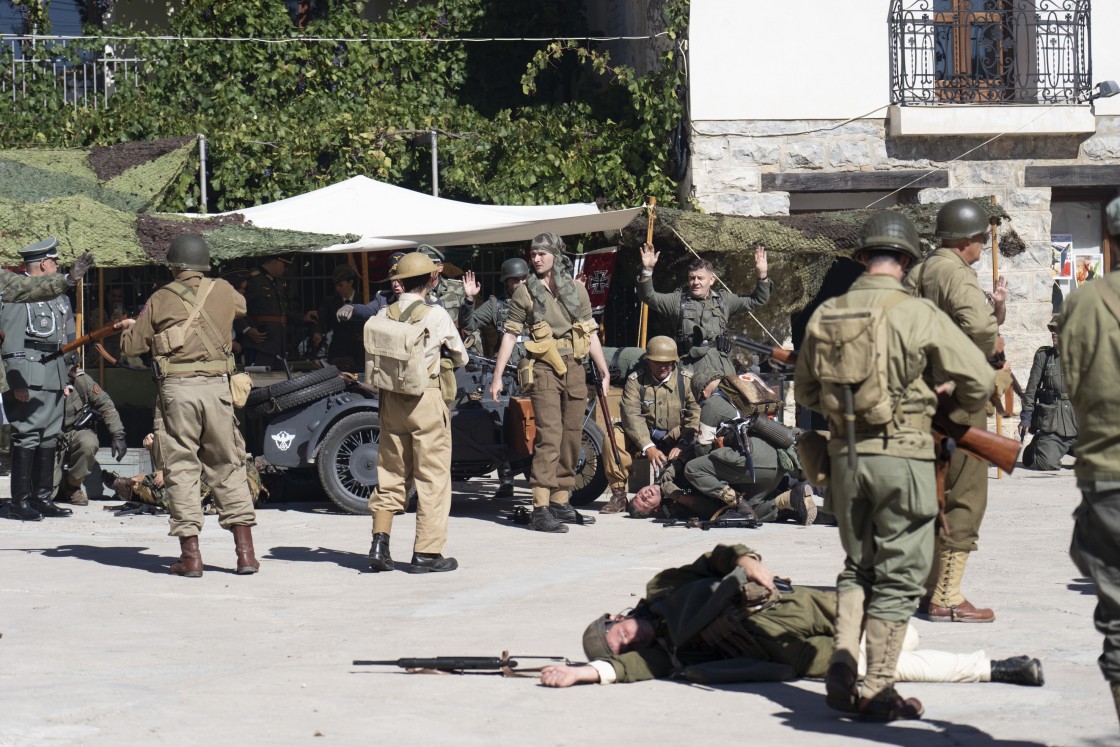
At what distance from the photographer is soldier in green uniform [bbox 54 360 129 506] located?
12109 mm

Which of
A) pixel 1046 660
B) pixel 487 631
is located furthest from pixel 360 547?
pixel 1046 660

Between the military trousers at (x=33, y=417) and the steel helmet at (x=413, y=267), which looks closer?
the steel helmet at (x=413, y=267)

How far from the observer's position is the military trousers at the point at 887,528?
5312mm

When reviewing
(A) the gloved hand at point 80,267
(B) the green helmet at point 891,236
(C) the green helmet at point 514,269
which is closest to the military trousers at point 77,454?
(A) the gloved hand at point 80,267

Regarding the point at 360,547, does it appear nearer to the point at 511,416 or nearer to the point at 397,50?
the point at 511,416

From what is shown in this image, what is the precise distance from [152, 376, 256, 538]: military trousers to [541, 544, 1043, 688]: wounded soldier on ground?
3.47 meters

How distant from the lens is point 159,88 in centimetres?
1791

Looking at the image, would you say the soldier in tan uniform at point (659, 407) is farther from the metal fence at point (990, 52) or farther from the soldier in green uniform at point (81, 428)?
the metal fence at point (990, 52)

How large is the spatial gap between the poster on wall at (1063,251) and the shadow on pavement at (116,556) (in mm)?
10612

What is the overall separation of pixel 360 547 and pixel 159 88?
383 inches

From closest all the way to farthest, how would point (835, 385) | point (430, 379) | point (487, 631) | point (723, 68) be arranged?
1. point (835, 385)
2. point (487, 631)
3. point (430, 379)
4. point (723, 68)

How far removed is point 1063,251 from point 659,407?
718 centimetres

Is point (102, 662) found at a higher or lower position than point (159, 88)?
lower

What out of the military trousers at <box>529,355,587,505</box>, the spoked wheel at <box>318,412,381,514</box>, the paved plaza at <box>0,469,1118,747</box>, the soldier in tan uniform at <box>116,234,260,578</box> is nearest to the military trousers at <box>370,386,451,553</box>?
the paved plaza at <box>0,469,1118,747</box>
